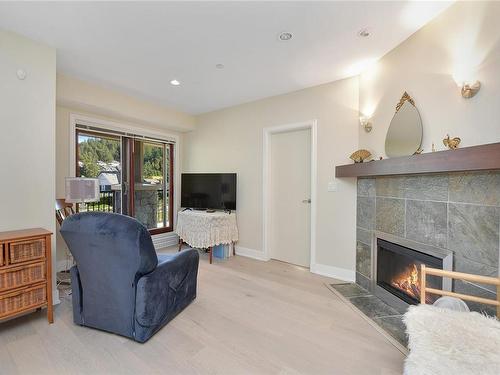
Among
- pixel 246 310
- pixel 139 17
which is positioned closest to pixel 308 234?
pixel 246 310

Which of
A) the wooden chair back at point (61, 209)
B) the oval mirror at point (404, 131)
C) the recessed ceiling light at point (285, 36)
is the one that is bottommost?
the wooden chair back at point (61, 209)

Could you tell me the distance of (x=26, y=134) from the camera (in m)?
2.20

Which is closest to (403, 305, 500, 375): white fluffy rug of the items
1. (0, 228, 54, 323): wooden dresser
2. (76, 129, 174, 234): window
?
(0, 228, 54, 323): wooden dresser

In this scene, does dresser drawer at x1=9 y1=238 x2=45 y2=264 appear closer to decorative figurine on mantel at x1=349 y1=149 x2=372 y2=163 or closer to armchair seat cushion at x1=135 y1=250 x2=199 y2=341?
armchair seat cushion at x1=135 y1=250 x2=199 y2=341

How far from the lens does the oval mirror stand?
6.98 feet

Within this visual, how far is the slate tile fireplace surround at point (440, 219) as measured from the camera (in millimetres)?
1582

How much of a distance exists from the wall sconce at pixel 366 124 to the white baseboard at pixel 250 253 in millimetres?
2341

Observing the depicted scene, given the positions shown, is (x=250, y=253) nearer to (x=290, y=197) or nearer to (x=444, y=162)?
(x=290, y=197)

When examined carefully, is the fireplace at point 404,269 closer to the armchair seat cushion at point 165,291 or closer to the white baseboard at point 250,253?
the white baseboard at point 250,253

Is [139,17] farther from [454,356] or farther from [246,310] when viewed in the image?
[454,356]

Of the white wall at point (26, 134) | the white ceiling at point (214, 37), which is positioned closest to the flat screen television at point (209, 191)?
the white ceiling at point (214, 37)

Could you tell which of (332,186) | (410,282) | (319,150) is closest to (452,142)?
(410,282)

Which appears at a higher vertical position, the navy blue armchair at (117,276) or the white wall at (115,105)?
the white wall at (115,105)

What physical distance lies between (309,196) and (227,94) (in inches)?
77.1
